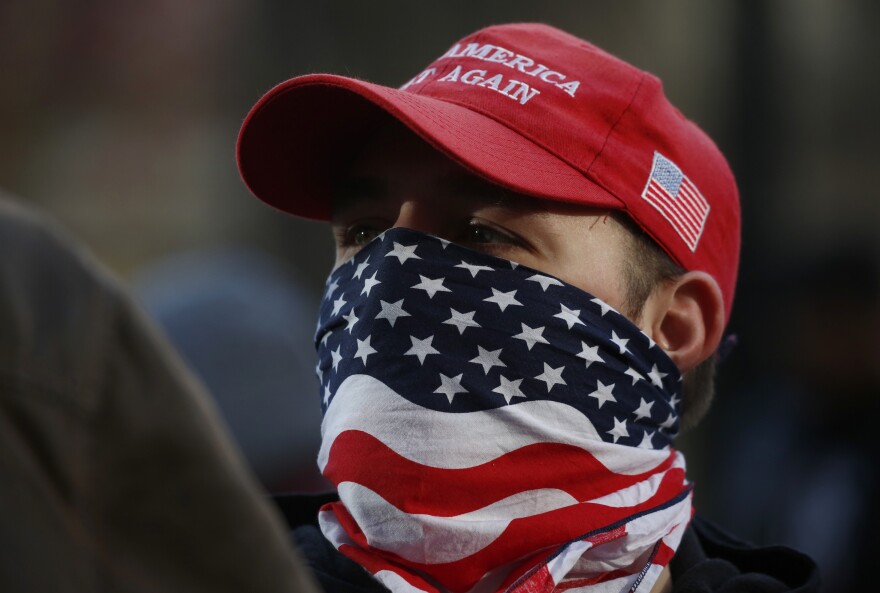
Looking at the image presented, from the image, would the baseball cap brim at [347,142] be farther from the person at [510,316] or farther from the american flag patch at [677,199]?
the american flag patch at [677,199]

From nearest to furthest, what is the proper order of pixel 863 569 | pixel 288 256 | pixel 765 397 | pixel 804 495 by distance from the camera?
1. pixel 863 569
2. pixel 804 495
3. pixel 765 397
4. pixel 288 256

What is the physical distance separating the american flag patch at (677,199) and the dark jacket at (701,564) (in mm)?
660

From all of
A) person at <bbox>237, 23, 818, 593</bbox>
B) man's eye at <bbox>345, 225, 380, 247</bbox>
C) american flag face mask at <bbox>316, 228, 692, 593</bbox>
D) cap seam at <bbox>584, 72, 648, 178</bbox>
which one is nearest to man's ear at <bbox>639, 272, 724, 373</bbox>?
person at <bbox>237, 23, 818, 593</bbox>

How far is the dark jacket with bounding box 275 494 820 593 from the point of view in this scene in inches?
85.3

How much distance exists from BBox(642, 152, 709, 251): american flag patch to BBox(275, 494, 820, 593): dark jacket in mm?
660

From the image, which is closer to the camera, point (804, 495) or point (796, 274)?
point (804, 495)

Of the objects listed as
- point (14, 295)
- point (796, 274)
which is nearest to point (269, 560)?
point (14, 295)

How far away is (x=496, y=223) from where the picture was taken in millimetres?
2238

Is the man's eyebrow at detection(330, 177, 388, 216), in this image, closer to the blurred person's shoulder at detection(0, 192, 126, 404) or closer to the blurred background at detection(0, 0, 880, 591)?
the blurred background at detection(0, 0, 880, 591)

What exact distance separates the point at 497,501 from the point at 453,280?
426mm

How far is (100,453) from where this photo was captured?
77 centimetres

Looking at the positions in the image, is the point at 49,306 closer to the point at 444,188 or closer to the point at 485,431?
the point at 485,431

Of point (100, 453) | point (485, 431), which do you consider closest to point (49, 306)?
point (100, 453)

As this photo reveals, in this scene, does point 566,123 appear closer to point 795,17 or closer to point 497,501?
point 497,501
